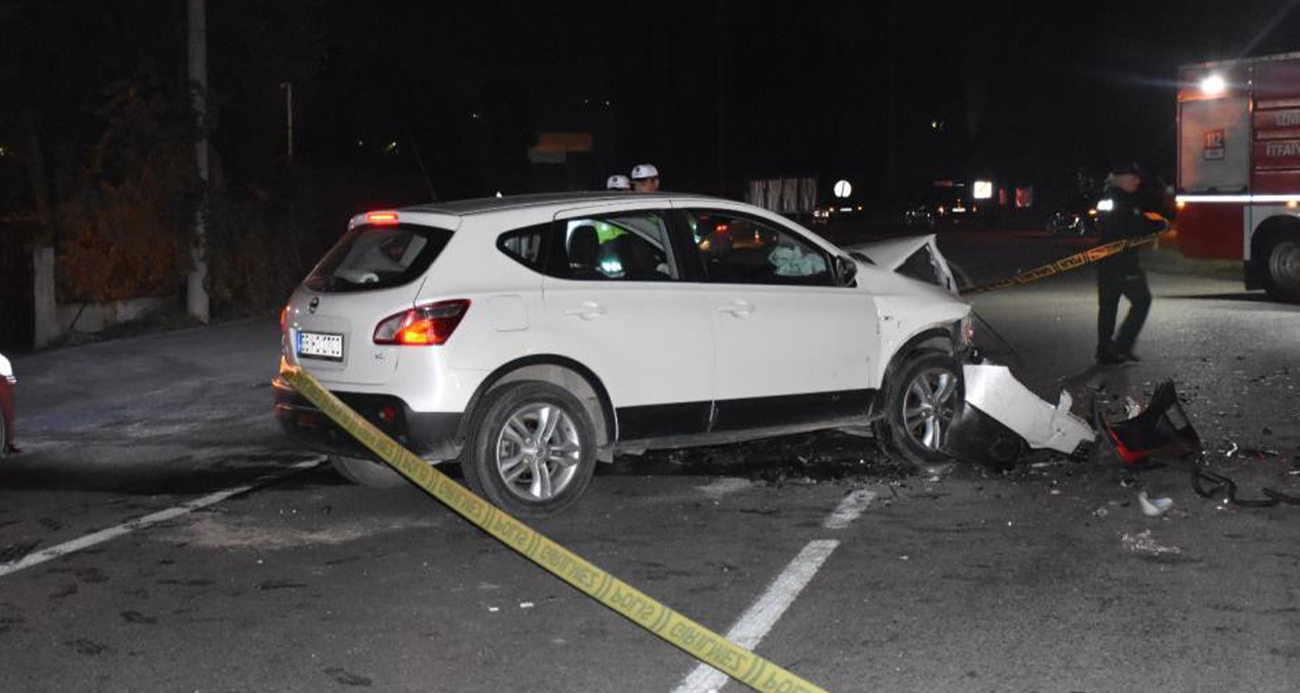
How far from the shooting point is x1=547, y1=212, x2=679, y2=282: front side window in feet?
27.4

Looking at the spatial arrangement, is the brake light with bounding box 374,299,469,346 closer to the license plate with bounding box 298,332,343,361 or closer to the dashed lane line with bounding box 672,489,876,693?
the license plate with bounding box 298,332,343,361

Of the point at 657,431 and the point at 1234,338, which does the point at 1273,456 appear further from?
the point at 1234,338

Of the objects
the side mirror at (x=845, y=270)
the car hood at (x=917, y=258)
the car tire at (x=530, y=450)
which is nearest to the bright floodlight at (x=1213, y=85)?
the car hood at (x=917, y=258)

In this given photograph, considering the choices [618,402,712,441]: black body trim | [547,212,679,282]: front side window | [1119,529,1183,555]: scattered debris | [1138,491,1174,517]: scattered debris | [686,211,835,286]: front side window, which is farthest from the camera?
[686,211,835,286]: front side window

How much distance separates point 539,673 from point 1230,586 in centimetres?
296

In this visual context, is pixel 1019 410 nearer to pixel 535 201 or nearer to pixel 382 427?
pixel 535 201

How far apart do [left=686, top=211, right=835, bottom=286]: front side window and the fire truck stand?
482 inches

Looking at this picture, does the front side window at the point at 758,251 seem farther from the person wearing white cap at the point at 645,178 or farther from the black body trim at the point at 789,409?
the person wearing white cap at the point at 645,178

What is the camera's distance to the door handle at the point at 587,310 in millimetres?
8227

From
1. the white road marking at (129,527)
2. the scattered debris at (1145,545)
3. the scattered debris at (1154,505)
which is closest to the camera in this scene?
the scattered debris at (1145,545)

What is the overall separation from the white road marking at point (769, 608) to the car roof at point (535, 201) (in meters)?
2.22

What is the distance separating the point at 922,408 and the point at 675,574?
3003 millimetres

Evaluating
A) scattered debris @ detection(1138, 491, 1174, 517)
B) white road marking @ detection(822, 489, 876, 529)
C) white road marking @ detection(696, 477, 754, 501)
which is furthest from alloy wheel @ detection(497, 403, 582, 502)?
scattered debris @ detection(1138, 491, 1174, 517)

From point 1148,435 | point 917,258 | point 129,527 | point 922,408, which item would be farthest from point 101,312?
point 1148,435
